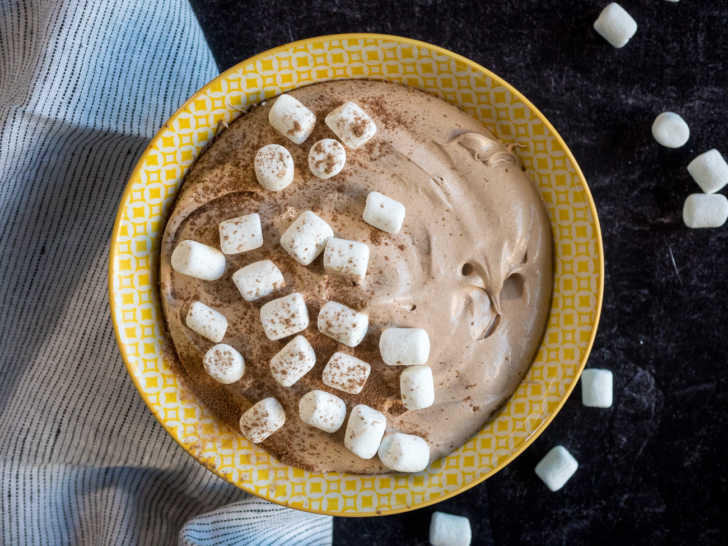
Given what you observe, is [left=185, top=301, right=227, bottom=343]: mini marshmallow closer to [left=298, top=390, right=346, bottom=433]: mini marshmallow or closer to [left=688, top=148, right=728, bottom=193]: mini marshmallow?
[left=298, top=390, right=346, bottom=433]: mini marshmallow

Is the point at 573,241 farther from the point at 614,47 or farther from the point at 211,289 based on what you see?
the point at 211,289

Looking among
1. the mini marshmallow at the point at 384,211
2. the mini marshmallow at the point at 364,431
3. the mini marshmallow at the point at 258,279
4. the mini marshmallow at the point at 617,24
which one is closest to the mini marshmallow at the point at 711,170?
the mini marshmallow at the point at 617,24

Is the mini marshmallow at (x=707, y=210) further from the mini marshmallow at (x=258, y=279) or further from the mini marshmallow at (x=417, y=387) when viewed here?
the mini marshmallow at (x=258, y=279)

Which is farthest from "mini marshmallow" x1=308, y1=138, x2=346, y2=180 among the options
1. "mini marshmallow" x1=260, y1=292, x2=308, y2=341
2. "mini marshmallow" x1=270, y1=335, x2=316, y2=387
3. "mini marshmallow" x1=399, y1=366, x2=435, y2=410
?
"mini marshmallow" x1=399, y1=366, x2=435, y2=410

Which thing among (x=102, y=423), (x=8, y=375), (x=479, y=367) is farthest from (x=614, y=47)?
(x=8, y=375)


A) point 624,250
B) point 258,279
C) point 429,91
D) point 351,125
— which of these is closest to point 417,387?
point 258,279

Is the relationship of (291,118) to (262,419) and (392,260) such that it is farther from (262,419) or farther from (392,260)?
(262,419)
